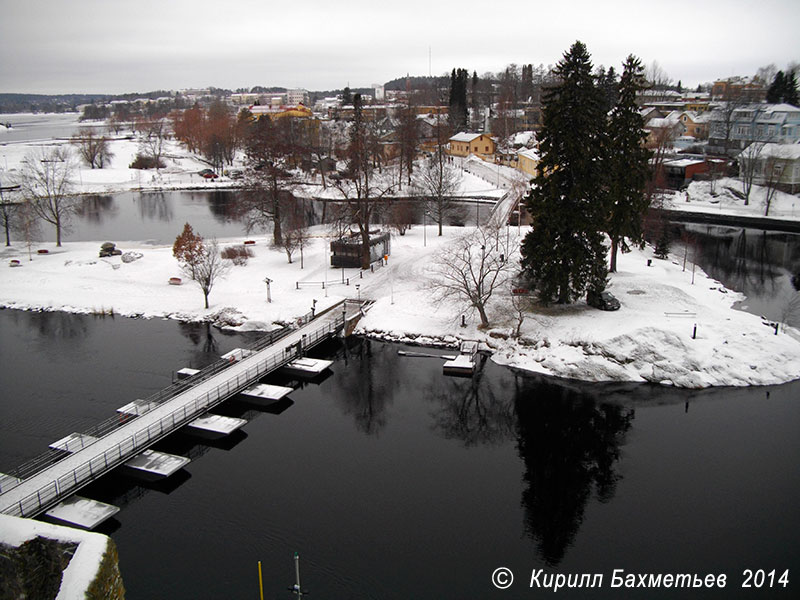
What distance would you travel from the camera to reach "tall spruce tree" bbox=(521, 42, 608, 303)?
31.7m

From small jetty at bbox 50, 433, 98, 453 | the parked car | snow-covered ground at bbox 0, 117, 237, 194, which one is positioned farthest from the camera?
snow-covered ground at bbox 0, 117, 237, 194

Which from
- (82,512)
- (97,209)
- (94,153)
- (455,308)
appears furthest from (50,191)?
(82,512)

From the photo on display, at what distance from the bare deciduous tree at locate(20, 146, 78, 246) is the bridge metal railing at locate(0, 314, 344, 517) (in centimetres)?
3353

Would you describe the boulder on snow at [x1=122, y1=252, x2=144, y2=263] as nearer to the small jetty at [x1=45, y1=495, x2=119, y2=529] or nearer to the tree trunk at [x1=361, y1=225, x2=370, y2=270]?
the tree trunk at [x1=361, y1=225, x2=370, y2=270]

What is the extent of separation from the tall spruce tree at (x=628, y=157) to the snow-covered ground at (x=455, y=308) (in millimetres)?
3880

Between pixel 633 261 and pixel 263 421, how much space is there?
30435 mm

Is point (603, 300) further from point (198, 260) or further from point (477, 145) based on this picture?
point (477, 145)

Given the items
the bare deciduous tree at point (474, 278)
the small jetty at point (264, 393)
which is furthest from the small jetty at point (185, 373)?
the bare deciduous tree at point (474, 278)

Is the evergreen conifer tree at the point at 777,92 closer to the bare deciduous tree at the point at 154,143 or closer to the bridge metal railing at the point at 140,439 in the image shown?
the bridge metal railing at the point at 140,439

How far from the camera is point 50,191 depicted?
76875mm

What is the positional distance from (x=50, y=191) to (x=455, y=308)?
6501cm

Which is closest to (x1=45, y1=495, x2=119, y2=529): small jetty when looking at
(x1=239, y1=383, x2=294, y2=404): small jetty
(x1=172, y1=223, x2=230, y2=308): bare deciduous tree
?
(x1=239, y1=383, x2=294, y2=404): small jetty

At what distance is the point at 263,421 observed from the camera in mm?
25875

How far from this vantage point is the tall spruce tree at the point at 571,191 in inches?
1247
